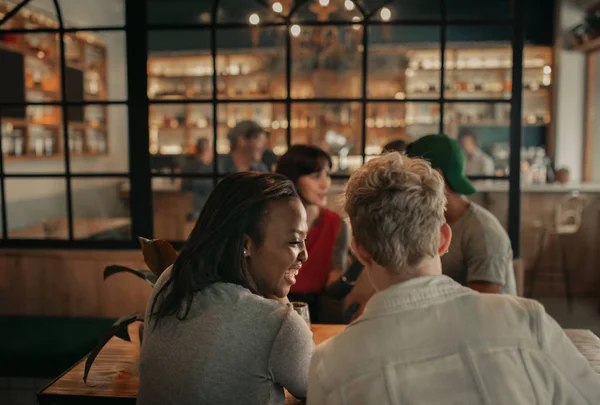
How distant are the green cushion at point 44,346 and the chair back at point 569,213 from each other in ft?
14.8

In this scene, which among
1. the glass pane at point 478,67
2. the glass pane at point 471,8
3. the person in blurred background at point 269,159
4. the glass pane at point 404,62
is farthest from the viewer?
the glass pane at point 471,8

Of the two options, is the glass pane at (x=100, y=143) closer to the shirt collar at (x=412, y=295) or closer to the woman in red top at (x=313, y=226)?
the woman in red top at (x=313, y=226)

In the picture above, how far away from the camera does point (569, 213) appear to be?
596 cm

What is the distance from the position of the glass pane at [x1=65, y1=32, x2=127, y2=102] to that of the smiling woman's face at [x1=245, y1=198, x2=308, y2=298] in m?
2.29

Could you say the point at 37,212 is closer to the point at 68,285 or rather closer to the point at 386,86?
the point at 68,285

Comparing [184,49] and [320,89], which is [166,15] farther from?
[320,89]

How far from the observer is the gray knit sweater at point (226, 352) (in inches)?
50.9

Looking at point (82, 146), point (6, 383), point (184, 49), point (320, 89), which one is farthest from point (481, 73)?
point (6, 383)

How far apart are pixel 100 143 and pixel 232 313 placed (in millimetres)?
3210

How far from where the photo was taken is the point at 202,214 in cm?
146

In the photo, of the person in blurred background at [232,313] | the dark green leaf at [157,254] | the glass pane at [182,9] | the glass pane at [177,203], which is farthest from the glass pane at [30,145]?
the glass pane at [182,9]

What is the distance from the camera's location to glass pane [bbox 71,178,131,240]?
3586mm

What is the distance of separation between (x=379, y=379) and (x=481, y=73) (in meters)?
8.95

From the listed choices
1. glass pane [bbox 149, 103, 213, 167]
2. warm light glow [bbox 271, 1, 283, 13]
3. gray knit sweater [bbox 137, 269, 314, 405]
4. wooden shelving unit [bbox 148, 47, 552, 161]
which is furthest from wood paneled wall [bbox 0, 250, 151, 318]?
wooden shelving unit [bbox 148, 47, 552, 161]
